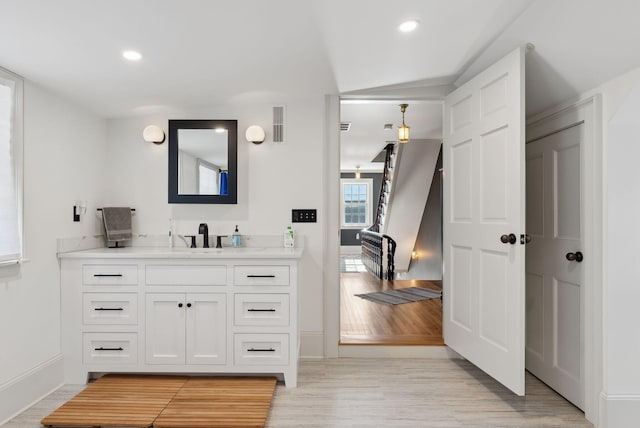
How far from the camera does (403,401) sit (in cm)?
243

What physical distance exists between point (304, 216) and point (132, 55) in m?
1.65

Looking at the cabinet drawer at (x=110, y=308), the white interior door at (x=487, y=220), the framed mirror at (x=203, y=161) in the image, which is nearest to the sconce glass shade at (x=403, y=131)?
the white interior door at (x=487, y=220)

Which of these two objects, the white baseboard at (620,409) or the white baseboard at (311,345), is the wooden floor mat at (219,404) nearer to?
the white baseboard at (311,345)

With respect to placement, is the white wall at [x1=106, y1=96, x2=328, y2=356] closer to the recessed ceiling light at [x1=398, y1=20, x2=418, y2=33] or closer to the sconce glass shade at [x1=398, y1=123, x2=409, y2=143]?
the recessed ceiling light at [x1=398, y1=20, x2=418, y2=33]

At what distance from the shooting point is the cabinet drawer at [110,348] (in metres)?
2.62

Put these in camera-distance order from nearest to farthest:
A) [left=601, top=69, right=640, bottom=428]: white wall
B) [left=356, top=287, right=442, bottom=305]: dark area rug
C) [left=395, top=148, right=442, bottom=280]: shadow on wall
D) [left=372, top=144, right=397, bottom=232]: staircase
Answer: [left=601, top=69, right=640, bottom=428]: white wall, [left=356, top=287, right=442, bottom=305]: dark area rug, [left=372, top=144, right=397, bottom=232]: staircase, [left=395, top=148, right=442, bottom=280]: shadow on wall

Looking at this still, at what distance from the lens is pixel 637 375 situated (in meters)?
2.06

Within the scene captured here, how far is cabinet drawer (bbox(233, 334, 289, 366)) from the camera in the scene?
2.59 metres

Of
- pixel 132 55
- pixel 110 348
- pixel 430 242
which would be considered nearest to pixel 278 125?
pixel 132 55

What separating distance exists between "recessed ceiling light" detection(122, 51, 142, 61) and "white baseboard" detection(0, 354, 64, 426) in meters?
2.00

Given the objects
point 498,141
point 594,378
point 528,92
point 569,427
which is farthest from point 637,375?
point 528,92

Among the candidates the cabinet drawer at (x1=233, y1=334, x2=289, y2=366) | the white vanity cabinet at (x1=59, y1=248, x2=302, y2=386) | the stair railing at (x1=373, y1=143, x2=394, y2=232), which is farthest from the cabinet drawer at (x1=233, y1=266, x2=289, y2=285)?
the stair railing at (x1=373, y1=143, x2=394, y2=232)

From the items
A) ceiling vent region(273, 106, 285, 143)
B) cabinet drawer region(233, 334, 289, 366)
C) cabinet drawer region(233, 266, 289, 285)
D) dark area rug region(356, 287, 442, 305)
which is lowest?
dark area rug region(356, 287, 442, 305)

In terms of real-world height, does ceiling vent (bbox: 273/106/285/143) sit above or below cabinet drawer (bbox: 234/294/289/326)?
above
